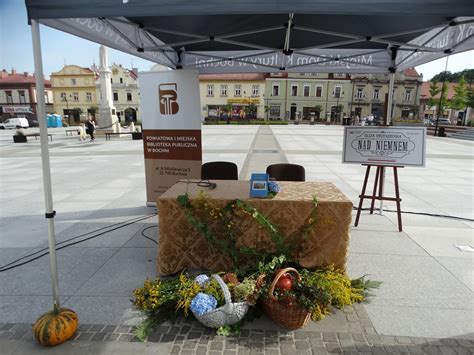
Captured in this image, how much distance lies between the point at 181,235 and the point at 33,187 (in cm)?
625

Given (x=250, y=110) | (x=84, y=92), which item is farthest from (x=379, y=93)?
(x=84, y=92)

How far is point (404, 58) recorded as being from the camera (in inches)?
209

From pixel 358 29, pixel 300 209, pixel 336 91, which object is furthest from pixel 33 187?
pixel 336 91

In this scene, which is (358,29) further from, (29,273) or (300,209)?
(29,273)

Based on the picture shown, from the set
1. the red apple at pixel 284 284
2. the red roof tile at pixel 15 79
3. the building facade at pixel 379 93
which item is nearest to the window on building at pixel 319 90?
the building facade at pixel 379 93

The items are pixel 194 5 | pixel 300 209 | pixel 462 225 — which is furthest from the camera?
pixel 462 225

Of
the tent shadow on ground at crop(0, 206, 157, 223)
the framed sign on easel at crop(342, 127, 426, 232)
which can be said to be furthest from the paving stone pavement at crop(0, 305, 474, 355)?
the tent shadow on ground at crop(0, 206, 157, 223)

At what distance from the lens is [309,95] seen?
191 ft

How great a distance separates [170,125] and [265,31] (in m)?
2.14

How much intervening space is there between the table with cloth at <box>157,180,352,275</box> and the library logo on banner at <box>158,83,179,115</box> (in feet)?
7.15

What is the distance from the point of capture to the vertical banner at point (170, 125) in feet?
16.7

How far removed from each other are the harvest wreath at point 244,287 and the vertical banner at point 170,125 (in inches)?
93.4

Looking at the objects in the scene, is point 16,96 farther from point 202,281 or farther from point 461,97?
point 461,97

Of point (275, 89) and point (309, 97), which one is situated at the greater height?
point (275, 89)
